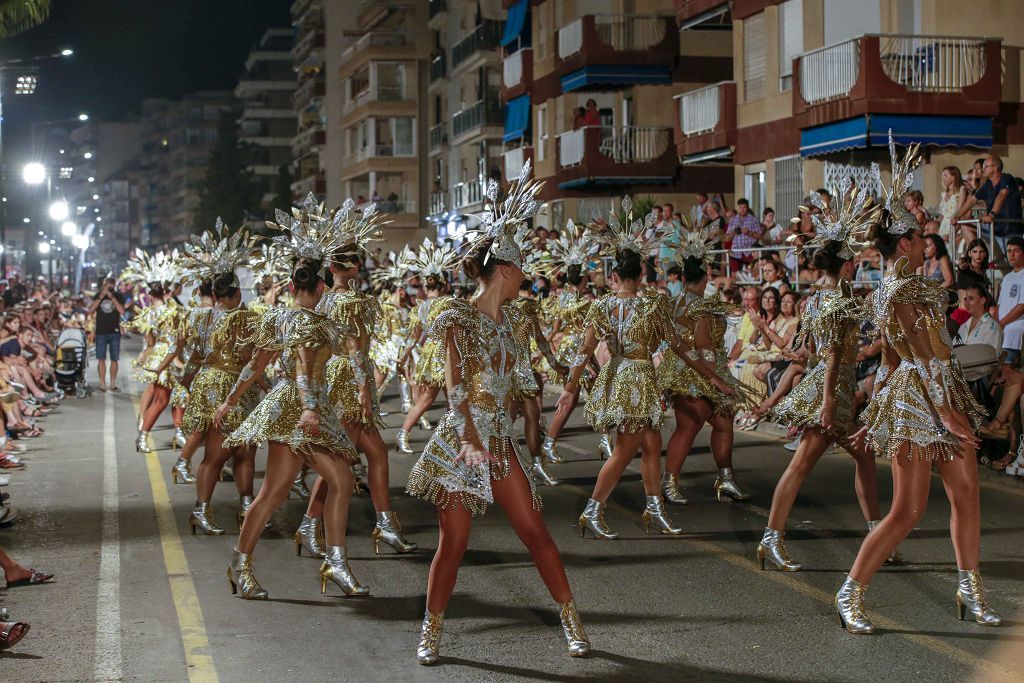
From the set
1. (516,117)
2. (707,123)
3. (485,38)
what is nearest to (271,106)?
(485,38)

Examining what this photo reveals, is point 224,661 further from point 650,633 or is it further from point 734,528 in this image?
point 734,528

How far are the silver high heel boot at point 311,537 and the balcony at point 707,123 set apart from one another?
73.5 feet

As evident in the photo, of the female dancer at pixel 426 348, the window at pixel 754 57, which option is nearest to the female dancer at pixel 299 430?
the female dancer at pixel 426 348

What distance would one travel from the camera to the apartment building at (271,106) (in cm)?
12188

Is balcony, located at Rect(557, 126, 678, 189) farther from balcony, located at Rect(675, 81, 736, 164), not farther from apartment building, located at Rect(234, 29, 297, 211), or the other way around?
apartment building, located at Rect(234, 29, 297, 211)

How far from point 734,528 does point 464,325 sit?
4438mm

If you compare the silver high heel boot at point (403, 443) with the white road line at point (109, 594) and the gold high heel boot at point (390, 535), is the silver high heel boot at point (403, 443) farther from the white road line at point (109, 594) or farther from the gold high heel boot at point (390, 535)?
the gold high heel boot at point (390, 535)

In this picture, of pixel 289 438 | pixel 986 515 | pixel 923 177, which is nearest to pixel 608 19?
pixel 923 177

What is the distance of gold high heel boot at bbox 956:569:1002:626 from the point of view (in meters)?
7.78

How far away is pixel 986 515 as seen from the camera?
11453mm

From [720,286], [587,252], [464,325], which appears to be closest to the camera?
[464,325]

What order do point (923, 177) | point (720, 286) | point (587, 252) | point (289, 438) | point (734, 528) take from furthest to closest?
point (923, 177)
point (720, 286)
point (587, 252)
point (734, 528)
point (289, 438)

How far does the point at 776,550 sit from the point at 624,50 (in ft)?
101

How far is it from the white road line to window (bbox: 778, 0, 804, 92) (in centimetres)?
1766
